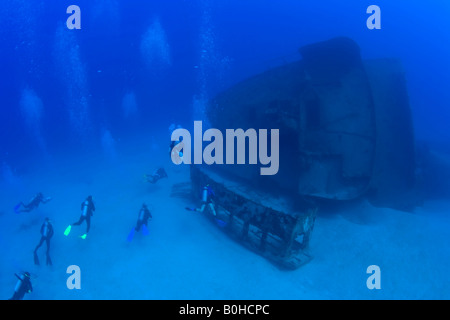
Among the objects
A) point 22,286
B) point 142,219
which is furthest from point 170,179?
point 22,286

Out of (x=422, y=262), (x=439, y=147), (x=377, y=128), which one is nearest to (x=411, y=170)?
(x=377, y=128)

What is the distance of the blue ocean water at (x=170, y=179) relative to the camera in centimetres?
718

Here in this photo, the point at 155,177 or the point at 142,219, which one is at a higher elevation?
the point at 155,177

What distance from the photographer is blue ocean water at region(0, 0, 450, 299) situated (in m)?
7.18

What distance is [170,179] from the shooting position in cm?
1658

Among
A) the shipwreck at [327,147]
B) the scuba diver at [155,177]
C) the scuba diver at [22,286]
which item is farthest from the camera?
the scuba diver at [155,177]

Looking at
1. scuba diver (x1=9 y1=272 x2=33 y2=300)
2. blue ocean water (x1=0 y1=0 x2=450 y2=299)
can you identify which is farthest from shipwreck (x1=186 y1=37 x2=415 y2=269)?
scuba diver (x1=9 y1=272 x2=33 y2=300)

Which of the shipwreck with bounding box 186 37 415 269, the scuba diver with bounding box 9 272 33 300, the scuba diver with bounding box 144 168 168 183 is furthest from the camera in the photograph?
the scuba diver with bounding box 144 168 168 183

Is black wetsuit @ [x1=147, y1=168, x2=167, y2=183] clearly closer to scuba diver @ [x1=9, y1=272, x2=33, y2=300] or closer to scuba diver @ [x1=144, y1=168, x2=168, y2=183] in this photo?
scuba diver @ [x1=144, y1=168, x2=168, y2=183]

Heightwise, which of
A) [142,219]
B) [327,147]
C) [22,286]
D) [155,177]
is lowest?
[22,286]

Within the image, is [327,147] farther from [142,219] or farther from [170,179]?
[170,179]

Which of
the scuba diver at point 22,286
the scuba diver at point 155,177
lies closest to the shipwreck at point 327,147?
the scuba diver at point 155,177

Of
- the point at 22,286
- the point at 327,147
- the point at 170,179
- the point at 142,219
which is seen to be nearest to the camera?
the point at 22,286

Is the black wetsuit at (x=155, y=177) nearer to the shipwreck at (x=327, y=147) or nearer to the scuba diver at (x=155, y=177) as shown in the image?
the scuba diver at (x=155, y=177)
